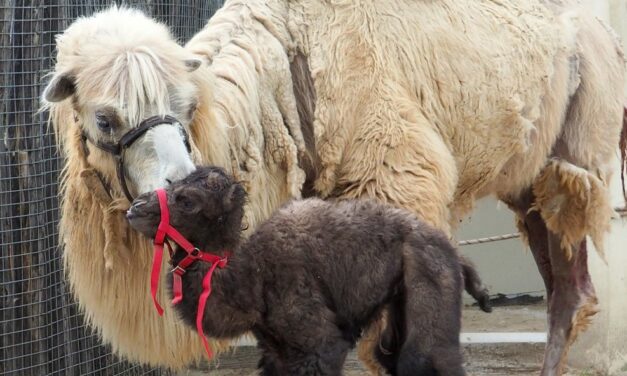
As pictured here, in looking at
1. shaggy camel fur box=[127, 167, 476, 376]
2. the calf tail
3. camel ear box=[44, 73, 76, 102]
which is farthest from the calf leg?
camel ear box=[44, 73, 76, 102]

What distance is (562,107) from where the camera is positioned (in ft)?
20.0

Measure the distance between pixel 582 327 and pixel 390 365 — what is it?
2.64 meters

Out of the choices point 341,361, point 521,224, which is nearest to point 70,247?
point 341,361

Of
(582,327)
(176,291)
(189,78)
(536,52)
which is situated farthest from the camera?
(582,327)

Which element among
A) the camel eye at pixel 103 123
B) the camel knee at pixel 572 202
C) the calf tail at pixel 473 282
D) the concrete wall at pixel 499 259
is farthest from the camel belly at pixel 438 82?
the concrete wall at pixel 499 259

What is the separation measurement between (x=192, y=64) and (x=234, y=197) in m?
0.78

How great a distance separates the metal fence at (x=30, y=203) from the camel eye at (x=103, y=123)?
2003 mm

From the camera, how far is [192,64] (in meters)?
4.44

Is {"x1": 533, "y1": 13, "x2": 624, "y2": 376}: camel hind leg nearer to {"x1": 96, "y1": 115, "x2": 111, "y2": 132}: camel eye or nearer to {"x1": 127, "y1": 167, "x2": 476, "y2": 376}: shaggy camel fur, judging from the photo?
{"x1": 127, "y1": 167, "x2": 476, "y2": 376}: shaggy camel fur

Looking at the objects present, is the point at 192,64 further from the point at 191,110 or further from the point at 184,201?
the point at 184,201

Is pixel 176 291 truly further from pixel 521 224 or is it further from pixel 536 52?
pixel 521 224

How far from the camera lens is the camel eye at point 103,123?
4246mm

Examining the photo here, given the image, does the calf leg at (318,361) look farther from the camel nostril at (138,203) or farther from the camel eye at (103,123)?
the camel eye at (103,123)

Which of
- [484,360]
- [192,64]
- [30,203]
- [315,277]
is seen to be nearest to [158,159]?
[192,64]
